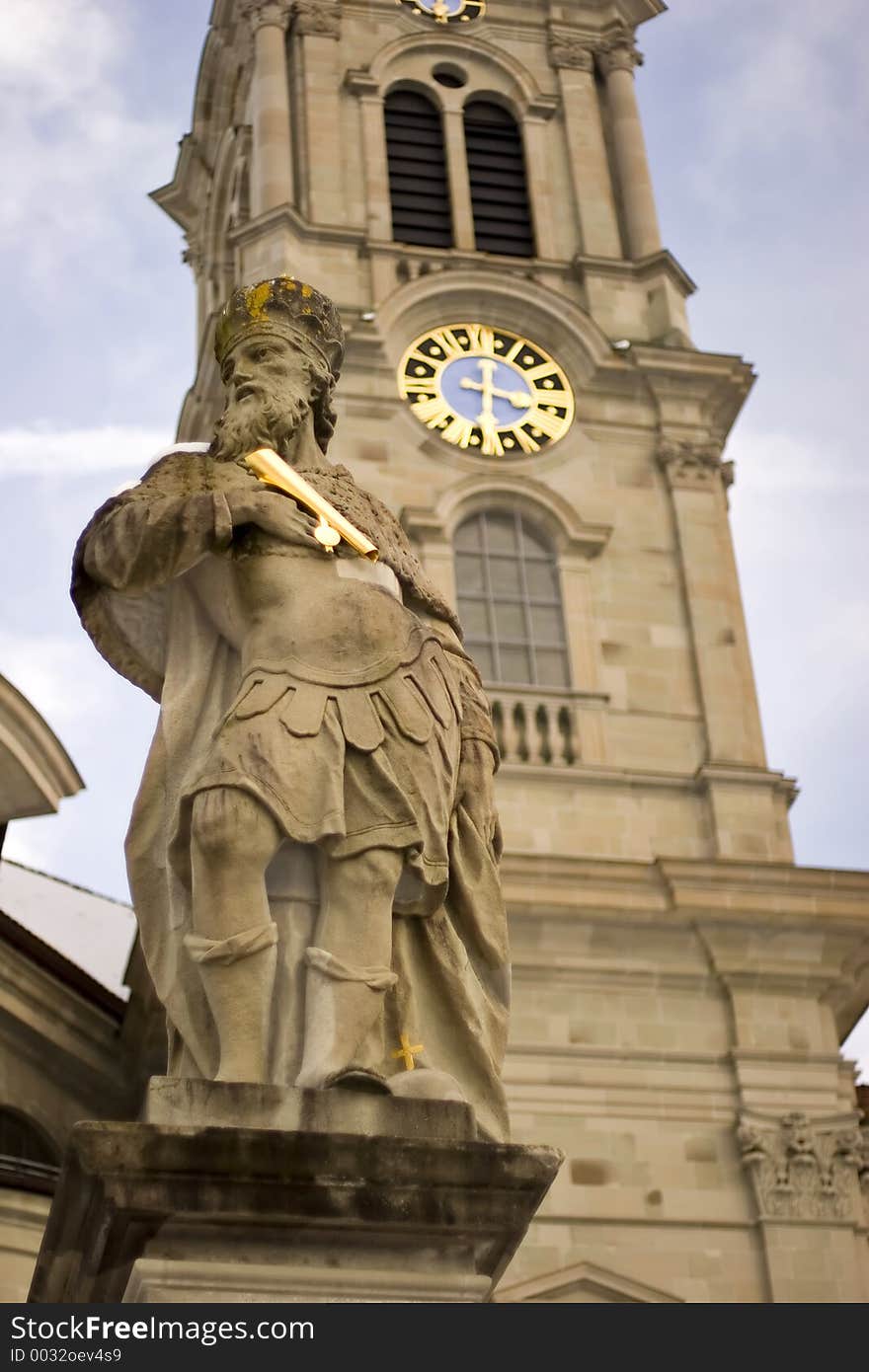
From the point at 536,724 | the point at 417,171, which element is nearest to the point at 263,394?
the point at 536,724

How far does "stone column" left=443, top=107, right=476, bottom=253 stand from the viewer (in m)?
31.1

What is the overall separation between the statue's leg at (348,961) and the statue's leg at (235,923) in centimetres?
13

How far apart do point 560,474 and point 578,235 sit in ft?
15.8

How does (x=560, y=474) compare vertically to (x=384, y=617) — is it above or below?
above

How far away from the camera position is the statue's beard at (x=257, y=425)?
6953 millimetres

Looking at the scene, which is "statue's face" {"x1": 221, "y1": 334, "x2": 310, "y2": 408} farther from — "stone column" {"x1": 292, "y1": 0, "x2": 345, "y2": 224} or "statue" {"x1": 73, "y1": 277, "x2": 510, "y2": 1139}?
"stone column" {"x1": 292, "y1": 0, "x2": 345, "y2": 224}

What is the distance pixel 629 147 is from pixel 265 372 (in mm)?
27035

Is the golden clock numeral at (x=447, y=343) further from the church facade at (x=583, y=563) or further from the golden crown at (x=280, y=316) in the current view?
the golden crown at (x=280, y=316)

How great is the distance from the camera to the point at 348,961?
19.5 ft

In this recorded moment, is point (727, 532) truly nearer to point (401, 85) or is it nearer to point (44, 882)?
point (401, 85)

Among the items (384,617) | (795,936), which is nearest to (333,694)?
(384,617)

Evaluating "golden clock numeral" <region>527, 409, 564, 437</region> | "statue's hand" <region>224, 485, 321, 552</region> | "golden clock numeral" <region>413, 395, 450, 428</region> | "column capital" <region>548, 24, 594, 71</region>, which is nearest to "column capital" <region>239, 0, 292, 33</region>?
"column capital" <region>548, 24, 594, 71</region>
